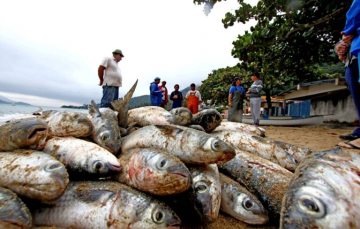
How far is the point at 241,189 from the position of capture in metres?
2.17

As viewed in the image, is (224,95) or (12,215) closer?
(12,215)

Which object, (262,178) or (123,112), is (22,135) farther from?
(262,178)

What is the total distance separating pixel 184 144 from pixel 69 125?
1604 millimetres

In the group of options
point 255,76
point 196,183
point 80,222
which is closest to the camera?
point 80,222

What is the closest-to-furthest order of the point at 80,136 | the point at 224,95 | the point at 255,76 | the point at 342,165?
the point at 342,165 → the point at 80,136 → the point at 255,76 → the point at 224,95

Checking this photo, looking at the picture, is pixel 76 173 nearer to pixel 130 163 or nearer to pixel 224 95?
pixel 130 163

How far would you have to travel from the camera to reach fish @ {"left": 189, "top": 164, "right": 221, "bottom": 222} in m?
1.83

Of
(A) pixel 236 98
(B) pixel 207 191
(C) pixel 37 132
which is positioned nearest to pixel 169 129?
(B) pixel 207 191

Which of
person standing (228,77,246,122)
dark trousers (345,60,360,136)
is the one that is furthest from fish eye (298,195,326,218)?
person standing (228,77,246,122)

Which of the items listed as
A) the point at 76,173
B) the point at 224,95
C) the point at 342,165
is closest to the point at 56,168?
the point at 76,173

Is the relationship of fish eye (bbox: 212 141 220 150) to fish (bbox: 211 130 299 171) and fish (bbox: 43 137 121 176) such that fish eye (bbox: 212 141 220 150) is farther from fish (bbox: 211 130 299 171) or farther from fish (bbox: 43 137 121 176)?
fish (bbox: 211 130 299 171)

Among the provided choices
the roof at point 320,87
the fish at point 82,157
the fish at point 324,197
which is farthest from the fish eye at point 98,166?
the roof at point 320,87

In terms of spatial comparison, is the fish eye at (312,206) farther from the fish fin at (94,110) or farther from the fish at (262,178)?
the fish fin at (94,110)

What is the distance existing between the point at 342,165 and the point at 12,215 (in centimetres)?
250
